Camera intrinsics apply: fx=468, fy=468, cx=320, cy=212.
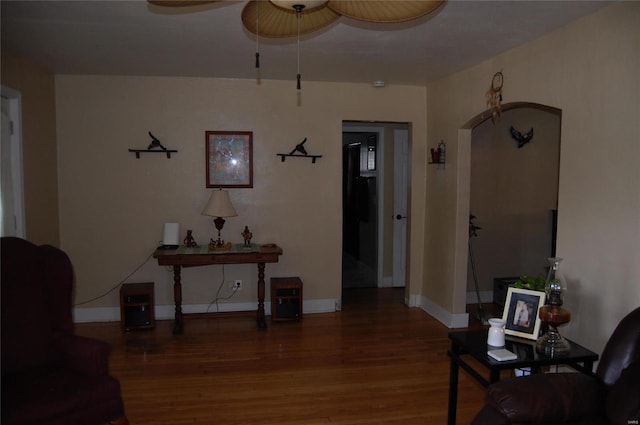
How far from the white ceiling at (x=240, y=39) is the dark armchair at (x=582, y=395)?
1.83 metres

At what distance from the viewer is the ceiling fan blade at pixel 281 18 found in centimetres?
176

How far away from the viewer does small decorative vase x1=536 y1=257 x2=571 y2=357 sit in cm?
224

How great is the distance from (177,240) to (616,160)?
11.9 feet

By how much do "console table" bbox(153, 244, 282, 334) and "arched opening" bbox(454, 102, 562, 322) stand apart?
222cm

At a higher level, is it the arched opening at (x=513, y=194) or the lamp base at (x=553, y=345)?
the arched opening at (x=513, y=194)

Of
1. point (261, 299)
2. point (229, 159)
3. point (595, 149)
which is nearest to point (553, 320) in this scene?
point (595, 149)

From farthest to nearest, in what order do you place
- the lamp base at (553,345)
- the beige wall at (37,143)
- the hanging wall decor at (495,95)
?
1. the beige wall at (37,143)
2. the hanging wall decor at (495,95)
3. the lamp base at (553,345)

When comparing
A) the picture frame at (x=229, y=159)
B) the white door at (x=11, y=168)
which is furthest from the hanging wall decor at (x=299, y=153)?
the white door at (x=11, y=168)

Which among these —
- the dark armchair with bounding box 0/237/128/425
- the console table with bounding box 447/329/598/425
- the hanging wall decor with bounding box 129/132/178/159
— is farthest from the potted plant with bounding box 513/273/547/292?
the hanging wall decor with bounding box 129/132/178/159

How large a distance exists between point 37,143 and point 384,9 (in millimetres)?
3579

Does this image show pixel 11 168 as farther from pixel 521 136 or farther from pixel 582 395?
pixel 521 136

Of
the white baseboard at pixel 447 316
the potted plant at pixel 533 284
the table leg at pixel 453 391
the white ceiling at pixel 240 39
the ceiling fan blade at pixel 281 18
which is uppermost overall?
the white ceiling at pixel 240 39

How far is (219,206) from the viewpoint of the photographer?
4328 millimetres

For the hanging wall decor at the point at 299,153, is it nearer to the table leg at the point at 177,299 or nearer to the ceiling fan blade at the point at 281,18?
the table leg at the point at 177,299
